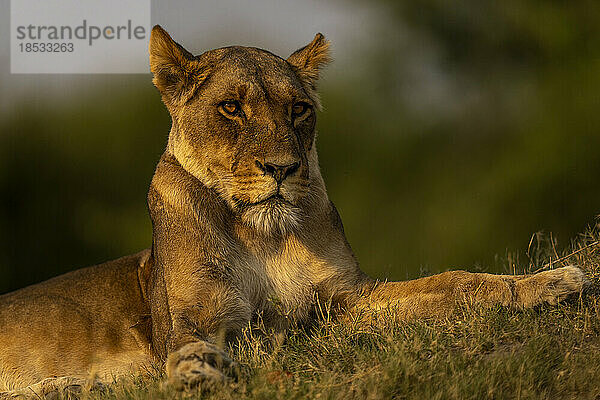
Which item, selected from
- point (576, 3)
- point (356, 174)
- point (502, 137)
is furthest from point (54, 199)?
point (576, 3)

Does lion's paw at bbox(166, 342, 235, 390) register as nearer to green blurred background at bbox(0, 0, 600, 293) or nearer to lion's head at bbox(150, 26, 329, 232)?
lion's head at bbox(150, 26, 329, 232)

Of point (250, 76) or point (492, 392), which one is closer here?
point (492, 392)

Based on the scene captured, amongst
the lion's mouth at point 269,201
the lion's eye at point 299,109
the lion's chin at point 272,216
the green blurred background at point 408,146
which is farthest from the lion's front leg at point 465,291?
the green blurred background at point 408,146

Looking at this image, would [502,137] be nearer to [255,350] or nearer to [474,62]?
[474,62]

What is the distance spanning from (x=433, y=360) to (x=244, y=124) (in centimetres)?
161

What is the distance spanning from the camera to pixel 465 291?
4848mm

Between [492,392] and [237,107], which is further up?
[237,107]

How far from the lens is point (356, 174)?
2170 cm

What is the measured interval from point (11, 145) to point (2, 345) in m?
17.1

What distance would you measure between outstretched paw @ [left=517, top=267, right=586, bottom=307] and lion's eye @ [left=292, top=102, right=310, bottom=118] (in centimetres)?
142

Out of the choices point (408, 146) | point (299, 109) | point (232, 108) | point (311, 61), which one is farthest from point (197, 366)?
point (408, 146)

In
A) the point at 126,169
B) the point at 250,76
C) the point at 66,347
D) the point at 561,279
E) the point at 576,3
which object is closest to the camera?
the point at 561,279

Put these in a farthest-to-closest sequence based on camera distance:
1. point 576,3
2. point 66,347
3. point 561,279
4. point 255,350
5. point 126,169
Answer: point 126,169 < point 576,3 < point 66,347 < point 561,279 < point 255,350

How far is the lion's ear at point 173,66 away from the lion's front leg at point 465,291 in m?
1.44
